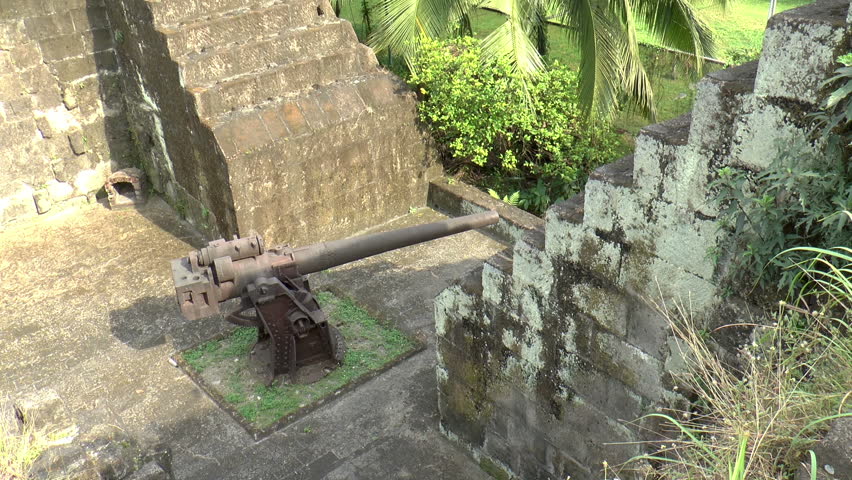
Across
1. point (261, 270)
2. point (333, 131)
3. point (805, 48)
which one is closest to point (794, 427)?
point (805, 48)

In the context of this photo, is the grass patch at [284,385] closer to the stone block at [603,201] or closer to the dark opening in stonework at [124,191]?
the stone block at [603,201]

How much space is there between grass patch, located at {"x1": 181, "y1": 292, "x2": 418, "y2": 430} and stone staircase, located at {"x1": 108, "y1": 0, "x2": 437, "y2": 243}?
50.1 inches

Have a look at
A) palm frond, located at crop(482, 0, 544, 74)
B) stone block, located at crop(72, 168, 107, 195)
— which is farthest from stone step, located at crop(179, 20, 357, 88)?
stone block, located at crop(72, 168, 107, 195)

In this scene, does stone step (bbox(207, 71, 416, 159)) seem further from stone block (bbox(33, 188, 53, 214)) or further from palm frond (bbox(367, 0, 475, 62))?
stone block (bbox(33, 188, 53, 214))

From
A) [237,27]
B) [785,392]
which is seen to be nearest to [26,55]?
[237,27]

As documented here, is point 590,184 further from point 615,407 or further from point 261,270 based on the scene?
point 261,270

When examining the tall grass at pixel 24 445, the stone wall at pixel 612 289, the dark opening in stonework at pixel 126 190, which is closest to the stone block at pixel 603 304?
the stone wall at pixel 612 289

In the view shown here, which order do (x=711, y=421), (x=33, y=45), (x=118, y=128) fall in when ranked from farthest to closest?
(x=118, y=128) < (x=33, y=45) < (x=711, y=421)

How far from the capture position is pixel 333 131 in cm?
812

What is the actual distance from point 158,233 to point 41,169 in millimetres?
1568

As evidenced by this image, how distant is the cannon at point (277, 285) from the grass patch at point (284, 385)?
143mm

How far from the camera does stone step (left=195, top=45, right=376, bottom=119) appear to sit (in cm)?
768

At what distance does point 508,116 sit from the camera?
866 centimetres

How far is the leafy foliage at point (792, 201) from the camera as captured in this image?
3195 mm
